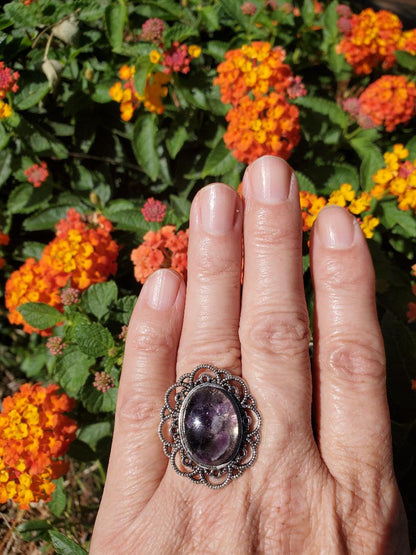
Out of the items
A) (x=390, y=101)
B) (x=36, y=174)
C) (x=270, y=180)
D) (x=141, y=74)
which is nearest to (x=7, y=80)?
(x=36, y=174)

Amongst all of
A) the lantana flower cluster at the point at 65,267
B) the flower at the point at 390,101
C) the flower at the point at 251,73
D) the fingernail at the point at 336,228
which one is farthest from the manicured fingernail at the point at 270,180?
the flower at the point at 390,101

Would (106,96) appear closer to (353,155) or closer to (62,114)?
(62,114)

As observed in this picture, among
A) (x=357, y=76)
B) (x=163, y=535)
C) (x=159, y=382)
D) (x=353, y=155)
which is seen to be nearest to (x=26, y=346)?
(x=159, y=382)

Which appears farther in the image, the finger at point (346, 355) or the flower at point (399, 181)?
the flower at point (399, 181)

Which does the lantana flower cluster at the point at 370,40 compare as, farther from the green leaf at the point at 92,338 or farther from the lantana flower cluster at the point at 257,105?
the green leaf at the point at 92,338

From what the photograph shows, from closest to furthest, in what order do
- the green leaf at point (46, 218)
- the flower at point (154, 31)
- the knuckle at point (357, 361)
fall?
the knuckle at point (357, 361)
the flower at point (154, 31)
the green leaf at point (46, 218)

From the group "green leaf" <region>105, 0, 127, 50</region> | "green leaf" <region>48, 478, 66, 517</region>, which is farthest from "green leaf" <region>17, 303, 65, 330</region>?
"green leaf" <region>105, 0, 127, 50</region>
